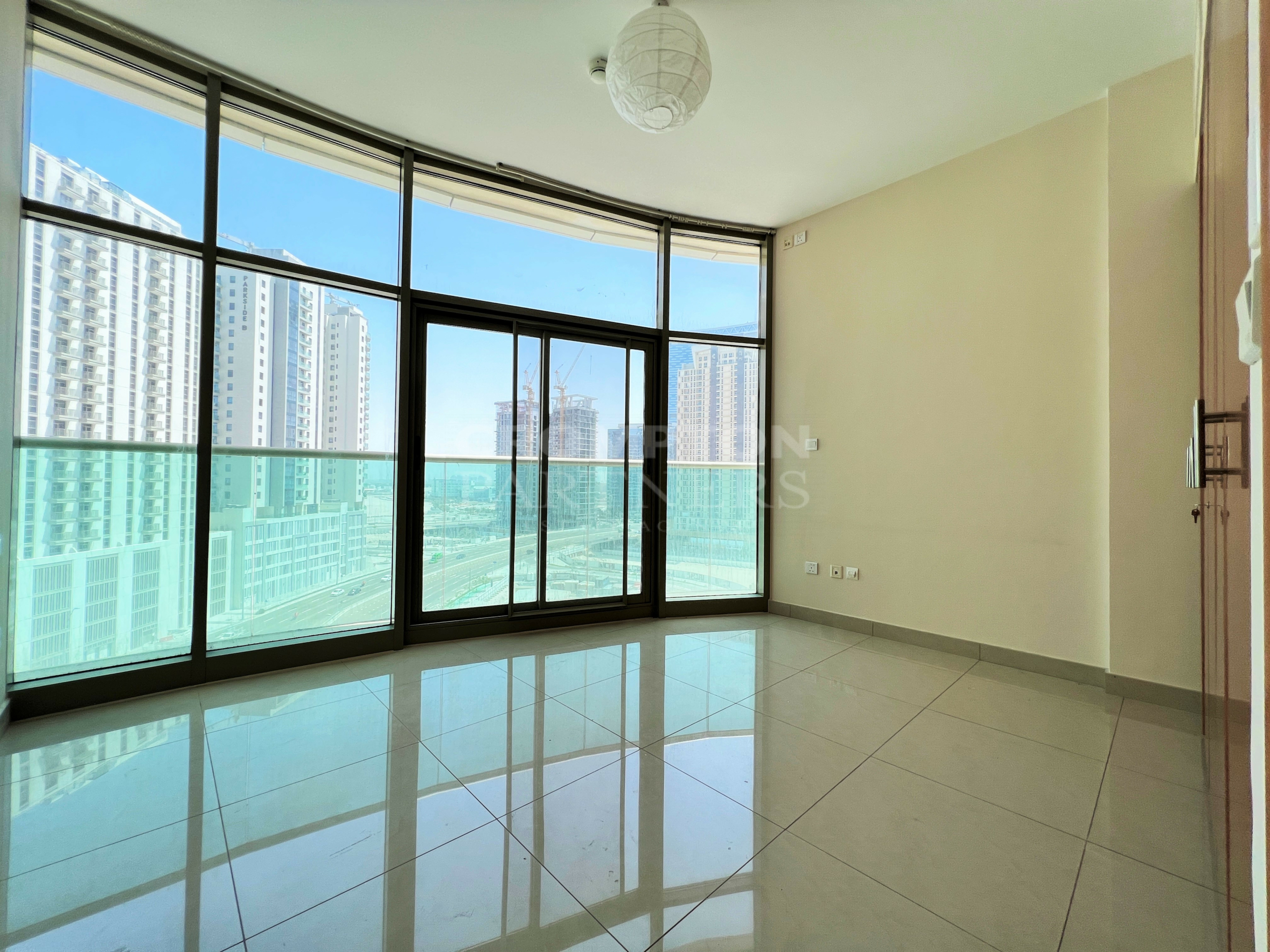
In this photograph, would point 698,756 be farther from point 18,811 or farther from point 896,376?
point 896,376

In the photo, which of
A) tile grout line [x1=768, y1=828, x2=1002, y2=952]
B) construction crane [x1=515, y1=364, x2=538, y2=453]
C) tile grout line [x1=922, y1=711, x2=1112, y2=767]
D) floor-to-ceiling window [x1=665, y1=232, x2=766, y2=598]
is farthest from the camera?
floor-to-ceiling window [x1=665, y1=232, x2=766, y2=598]

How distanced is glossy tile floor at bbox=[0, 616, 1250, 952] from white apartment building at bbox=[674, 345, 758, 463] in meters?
2.23

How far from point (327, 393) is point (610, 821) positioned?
2998mm

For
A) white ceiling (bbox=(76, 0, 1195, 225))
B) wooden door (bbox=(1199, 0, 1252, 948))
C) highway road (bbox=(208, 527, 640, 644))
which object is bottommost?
highway road (bbox=(208, 527, 640, 644))

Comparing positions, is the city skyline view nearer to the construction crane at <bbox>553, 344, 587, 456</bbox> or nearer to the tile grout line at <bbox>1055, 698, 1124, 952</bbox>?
the construction crane at <bbox>553, 344, 587, 456</bbox>

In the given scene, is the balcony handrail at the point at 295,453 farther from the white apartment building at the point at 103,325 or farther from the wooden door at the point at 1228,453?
the wooden door at the point at 1228,453

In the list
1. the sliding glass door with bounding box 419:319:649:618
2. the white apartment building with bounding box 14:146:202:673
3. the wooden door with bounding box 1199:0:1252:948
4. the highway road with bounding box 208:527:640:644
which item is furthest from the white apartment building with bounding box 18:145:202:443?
the wooden door with bounding box 1199:0:1252:948

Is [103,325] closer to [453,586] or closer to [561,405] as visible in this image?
[453,586]

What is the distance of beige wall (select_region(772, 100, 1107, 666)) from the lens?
122 inches

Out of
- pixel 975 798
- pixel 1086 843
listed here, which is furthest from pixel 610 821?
pixel 1086 843

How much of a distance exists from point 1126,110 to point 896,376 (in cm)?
183

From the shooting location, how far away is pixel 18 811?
1.81 m

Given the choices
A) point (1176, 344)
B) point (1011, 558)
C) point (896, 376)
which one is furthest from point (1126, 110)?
point (1011, 558)

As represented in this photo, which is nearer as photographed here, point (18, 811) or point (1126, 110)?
point (18, 811)
